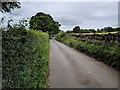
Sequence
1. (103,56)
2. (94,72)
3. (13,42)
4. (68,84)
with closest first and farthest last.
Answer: (13,42) → (68,84) → (94,72) → (103,56)

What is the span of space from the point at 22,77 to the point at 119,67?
5.90m

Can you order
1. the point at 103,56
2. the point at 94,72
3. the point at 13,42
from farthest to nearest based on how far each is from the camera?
the point at 103,56 → the point at 94,72 → the point at 13,42

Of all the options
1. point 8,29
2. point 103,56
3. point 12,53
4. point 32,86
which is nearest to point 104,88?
point 32,86

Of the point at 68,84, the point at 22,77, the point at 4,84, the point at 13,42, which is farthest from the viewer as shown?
the point at 68,84

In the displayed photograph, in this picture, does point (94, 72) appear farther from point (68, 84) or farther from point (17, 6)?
point (17, 6)

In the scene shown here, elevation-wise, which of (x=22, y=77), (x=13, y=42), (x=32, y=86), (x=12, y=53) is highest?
(x=13, y=42)

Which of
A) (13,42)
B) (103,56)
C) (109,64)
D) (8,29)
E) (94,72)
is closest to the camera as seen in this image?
(13,42)

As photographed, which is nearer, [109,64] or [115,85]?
Result: [115,85]

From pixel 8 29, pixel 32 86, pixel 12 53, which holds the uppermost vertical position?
pixel 8 29

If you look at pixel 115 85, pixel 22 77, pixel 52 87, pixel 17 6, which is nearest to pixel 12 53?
pixel 22 77

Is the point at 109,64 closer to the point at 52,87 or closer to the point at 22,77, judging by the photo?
the point at 52,87

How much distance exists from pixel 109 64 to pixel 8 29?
676 cm

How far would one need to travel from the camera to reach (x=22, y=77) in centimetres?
391

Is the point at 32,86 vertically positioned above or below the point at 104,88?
above
